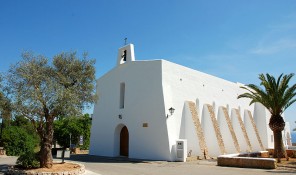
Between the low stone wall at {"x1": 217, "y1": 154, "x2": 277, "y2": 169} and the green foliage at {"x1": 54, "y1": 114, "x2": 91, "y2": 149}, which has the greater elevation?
the green foliage at {"x1": 54, "y1": 114, "x2": 91, "y2": 149}

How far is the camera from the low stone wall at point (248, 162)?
14.9 metres

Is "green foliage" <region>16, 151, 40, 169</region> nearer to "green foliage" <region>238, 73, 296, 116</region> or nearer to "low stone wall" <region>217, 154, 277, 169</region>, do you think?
"low stone wall" <region>217, 154, 277, 169</region>

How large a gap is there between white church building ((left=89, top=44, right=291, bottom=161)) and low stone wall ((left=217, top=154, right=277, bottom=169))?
3.07 meters

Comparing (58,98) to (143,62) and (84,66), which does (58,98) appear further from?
(143,62)

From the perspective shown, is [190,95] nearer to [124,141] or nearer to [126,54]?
[126,54]

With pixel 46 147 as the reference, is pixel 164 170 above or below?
below

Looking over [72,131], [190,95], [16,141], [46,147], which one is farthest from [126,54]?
[72,131]

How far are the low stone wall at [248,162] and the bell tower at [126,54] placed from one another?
9956mm

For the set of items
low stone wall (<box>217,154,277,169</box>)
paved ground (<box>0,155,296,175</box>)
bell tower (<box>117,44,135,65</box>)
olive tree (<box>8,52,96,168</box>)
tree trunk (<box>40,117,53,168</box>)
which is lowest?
paved ground (<box>0,155,296,175</box>)

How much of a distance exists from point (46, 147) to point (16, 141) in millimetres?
15444

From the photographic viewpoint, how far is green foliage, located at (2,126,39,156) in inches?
1014

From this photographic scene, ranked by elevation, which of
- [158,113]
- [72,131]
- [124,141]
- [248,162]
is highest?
[158,113]

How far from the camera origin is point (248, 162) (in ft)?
50.6

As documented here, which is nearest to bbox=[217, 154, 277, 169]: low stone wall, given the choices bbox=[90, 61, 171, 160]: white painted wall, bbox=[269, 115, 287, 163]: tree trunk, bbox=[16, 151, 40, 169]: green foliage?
bbox=[90, 61, 171, 160]: white painted wall
